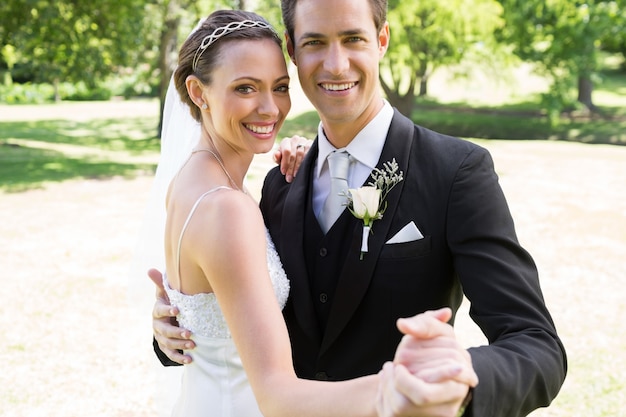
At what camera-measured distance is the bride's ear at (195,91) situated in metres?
2.72

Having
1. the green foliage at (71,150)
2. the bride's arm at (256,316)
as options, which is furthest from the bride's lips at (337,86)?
the green foliage at (71,150)

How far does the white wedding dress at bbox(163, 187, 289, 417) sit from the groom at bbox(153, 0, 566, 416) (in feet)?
0.23

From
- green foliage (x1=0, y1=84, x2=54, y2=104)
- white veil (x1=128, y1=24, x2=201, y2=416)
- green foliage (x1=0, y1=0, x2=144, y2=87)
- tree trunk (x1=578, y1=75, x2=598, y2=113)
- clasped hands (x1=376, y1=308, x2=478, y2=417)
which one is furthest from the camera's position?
green foliage (x1=0, y1=84, x2=54, y2=104)

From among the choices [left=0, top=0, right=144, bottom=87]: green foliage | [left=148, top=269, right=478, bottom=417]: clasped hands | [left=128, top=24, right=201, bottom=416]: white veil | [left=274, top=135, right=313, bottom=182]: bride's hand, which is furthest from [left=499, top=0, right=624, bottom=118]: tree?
[left=148, top=269, right=478, bottom=417]: clasped hands

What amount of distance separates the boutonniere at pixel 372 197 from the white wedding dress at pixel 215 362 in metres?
0.41

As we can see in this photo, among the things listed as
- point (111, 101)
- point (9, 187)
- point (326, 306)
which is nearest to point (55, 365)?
point (326, 306)

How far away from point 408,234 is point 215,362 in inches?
38.5

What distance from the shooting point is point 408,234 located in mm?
2441

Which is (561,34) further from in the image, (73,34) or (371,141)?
(371,141)

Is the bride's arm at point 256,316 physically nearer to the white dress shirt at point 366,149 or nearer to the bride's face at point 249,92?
the bride's face at point 249,92

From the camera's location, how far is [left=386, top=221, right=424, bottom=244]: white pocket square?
242 centimetres

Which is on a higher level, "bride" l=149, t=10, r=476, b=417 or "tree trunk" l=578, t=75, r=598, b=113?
"bride" l=149, t=10, r=476, b=417

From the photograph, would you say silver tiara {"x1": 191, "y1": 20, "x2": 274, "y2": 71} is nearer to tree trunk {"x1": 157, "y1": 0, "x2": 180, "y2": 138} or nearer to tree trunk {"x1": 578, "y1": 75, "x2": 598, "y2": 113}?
tree trunk {"x1": 157, "y1": 0, "x2": 180, "y2": 138}

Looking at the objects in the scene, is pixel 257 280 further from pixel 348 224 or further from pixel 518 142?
pixel 518 142
